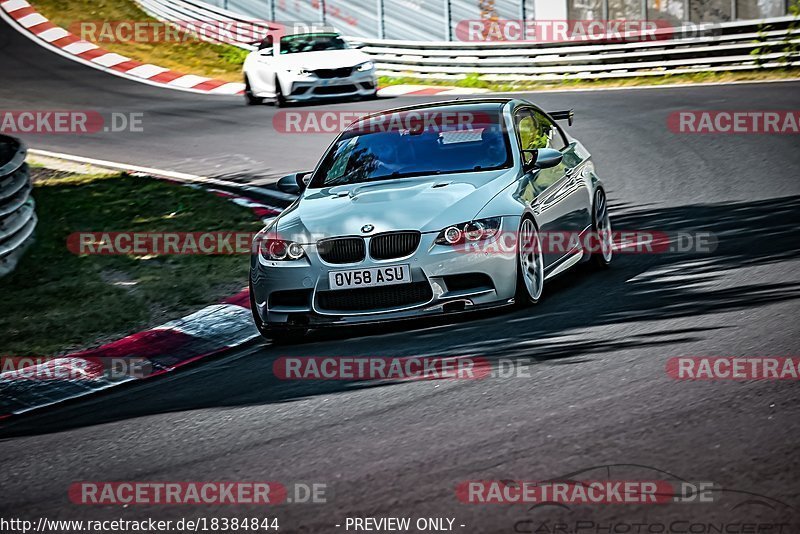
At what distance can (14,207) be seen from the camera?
1148cm

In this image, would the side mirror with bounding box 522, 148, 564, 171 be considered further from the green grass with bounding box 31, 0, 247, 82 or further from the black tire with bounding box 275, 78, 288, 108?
the green grass with bounding box 31, 0, 247, 82

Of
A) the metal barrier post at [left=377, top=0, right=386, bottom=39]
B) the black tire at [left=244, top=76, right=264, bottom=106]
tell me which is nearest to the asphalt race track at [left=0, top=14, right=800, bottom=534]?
the black tire at [left=244, top=76, right=264, bottom=106]

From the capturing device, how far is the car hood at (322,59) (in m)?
22.5

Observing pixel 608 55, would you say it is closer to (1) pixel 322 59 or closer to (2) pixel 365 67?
(2) pixel 365 67

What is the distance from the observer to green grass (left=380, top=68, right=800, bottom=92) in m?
22.2

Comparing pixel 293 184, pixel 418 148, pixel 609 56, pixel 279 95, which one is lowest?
pixel 293 184

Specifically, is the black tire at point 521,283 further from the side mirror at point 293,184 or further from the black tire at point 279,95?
the black tire at point 279,95

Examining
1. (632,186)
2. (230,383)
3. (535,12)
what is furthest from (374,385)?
(535,12)

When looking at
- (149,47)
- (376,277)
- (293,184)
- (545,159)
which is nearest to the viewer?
(376,277)

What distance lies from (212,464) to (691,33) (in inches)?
783

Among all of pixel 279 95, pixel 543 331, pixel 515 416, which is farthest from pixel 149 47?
pixel 515 416

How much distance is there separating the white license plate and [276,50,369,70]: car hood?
49.0 ft

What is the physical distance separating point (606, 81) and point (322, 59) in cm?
561

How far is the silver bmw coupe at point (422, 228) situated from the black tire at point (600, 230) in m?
0.02
